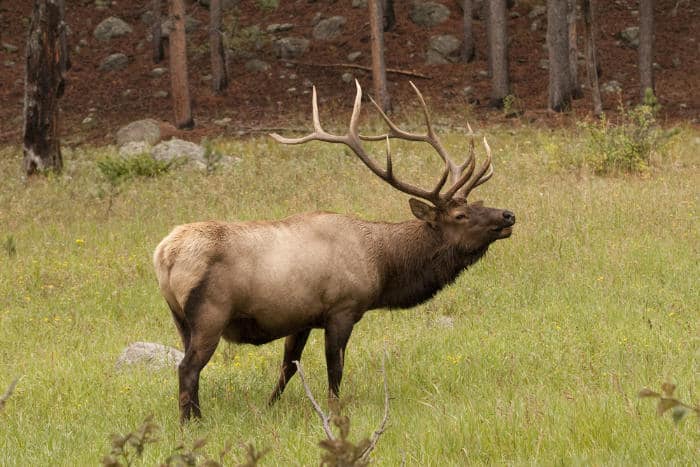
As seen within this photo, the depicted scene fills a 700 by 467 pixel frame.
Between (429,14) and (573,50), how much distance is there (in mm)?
9453

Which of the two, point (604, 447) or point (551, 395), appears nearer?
point (604, 447)

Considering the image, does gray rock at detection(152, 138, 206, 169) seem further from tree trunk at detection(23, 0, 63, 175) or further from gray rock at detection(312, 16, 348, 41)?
gray rock at detection(312, 16, 348, 41)

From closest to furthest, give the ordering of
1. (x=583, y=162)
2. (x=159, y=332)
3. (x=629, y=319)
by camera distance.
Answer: (x=629, y=319) → (x=159, y=332) → (x=583, y=162)

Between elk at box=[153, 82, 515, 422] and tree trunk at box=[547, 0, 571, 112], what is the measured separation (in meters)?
15.5

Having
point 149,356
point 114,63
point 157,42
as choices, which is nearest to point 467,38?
point 157,42

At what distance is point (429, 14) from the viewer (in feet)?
107

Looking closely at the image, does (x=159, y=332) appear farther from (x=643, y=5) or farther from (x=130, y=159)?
(x=643, y=5)

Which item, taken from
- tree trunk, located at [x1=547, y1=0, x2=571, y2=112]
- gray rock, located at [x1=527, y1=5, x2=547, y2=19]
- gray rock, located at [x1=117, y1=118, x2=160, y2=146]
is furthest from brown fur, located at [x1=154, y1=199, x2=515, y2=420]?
gray rock, located at [x1=527, y1=5, x2=547, y2=19]

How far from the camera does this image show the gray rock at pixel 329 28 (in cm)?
3256

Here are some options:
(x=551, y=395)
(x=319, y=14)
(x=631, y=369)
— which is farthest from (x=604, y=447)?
(x=319, y=14)

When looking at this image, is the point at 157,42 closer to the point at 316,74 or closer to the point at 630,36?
the point at 316,74

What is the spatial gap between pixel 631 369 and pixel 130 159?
38.3 feet

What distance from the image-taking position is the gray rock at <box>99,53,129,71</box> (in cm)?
3259

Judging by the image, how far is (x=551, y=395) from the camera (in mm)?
5906
